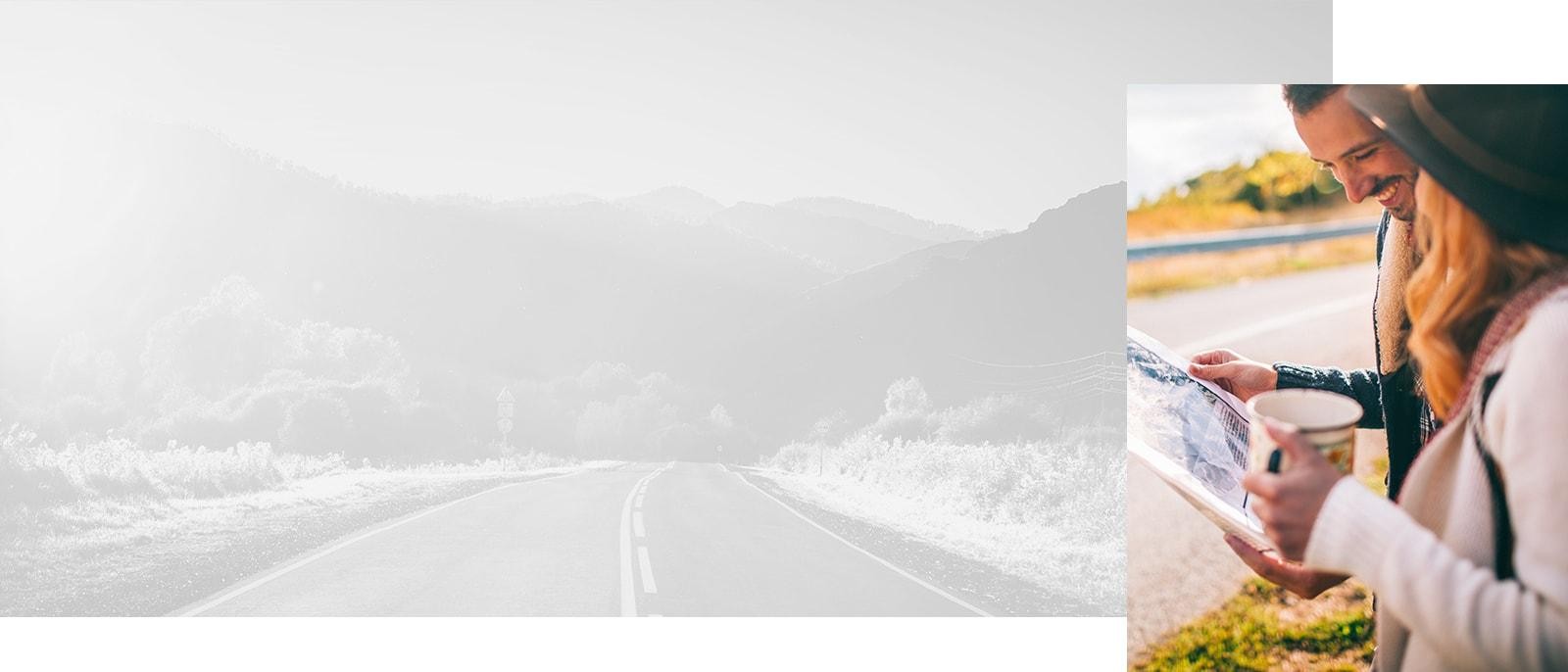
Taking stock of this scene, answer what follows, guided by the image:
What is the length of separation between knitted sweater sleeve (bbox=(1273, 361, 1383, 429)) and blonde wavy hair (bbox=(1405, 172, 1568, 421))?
27 cm

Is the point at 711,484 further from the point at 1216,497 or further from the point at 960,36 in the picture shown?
the point at 1216,497

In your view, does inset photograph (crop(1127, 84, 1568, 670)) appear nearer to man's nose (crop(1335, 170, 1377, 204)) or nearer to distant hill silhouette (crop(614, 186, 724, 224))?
man's nose (crop(1335, 170, 1377, 204))

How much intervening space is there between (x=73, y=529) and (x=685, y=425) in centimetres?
330

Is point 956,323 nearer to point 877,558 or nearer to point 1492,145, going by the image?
point 877,558

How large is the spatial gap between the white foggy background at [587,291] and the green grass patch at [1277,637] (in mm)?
2450

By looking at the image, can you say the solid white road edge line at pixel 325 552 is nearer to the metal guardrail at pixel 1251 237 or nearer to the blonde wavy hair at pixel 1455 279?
the metal guardrail at pixel 1251 237

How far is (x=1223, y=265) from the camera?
4566 millimetres

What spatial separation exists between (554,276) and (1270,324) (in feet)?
13.9

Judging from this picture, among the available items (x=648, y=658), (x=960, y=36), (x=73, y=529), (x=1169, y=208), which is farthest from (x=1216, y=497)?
(x=73, y=529)

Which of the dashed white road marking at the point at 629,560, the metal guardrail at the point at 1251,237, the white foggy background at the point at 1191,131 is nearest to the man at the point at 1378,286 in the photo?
the white foggy background at the point at 1191,131

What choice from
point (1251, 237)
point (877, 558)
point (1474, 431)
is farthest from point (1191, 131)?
point (877, 558)

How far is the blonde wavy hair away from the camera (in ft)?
3.36

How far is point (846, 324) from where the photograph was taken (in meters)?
6.14

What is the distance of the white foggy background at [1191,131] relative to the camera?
2.16 m
